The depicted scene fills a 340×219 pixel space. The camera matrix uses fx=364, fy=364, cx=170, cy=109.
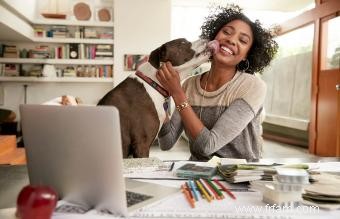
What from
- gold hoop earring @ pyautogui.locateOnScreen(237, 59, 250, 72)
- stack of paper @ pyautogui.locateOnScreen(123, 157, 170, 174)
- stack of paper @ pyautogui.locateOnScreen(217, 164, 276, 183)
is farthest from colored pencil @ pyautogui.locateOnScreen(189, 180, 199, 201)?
gold hoop earring @ pyautogui.locateOnScreen(237, 59, 250, 72)

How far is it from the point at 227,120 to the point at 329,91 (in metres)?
4.36

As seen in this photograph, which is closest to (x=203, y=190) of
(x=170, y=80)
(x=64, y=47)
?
(x=170, y=80)

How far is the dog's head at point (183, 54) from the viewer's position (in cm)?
182

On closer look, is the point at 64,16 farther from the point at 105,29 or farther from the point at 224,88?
the point at 224,88

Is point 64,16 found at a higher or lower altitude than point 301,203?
higher

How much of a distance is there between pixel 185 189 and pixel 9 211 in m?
0.42

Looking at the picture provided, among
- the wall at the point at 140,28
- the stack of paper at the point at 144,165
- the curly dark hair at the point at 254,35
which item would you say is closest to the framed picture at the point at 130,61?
the wall at the point at 140,28

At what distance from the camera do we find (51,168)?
0.79 metres

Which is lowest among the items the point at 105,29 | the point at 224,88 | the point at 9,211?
the point at 9,211

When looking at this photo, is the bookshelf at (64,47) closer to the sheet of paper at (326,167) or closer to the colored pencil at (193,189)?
the sheet of paper at (326,167)

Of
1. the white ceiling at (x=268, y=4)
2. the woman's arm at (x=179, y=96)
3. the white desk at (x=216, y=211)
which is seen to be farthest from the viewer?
the white ceiling at (x=268, y=4)

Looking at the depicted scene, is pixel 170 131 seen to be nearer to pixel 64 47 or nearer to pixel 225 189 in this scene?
pixel 225 189

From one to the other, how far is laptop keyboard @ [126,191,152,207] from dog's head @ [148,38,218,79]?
3.14 feet

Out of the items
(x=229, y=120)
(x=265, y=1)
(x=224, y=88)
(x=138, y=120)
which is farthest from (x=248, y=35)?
(x=265, y=1)
